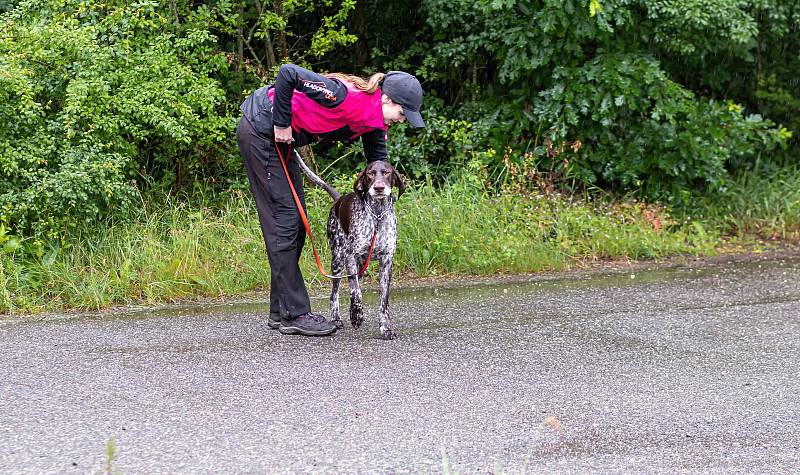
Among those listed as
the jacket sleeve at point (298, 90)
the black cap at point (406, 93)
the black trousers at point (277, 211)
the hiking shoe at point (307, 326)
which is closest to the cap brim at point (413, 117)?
the black cap at point (406, 93)

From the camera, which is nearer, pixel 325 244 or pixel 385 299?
pixel 385 299

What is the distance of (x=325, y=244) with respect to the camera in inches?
371

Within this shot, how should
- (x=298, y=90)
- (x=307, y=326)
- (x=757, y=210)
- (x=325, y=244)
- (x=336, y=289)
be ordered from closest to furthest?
(x=298, y=90)
(x=307, y=326)
(x=336, y=289)
(x=325, y=244)
(x=757, y=210)

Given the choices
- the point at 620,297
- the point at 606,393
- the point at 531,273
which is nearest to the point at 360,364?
the point at 606,393

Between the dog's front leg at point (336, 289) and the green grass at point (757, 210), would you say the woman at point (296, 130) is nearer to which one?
the dog's front leg at point (336, 289)

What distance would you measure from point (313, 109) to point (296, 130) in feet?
0.71

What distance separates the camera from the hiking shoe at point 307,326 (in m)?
6.73

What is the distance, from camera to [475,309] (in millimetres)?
7844

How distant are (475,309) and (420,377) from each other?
2.10 meters

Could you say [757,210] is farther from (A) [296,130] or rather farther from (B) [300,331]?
(A) [296,130]

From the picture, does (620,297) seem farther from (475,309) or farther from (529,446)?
(529,446)

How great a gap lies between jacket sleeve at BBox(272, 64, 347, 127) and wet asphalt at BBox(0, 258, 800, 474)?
1.55m

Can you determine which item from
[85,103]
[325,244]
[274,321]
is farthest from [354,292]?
[85,103]

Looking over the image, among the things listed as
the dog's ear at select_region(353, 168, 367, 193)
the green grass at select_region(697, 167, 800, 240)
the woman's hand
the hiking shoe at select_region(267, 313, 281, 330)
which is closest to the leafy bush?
the hiking shoe at select_region(267, 313, 281, 330)
